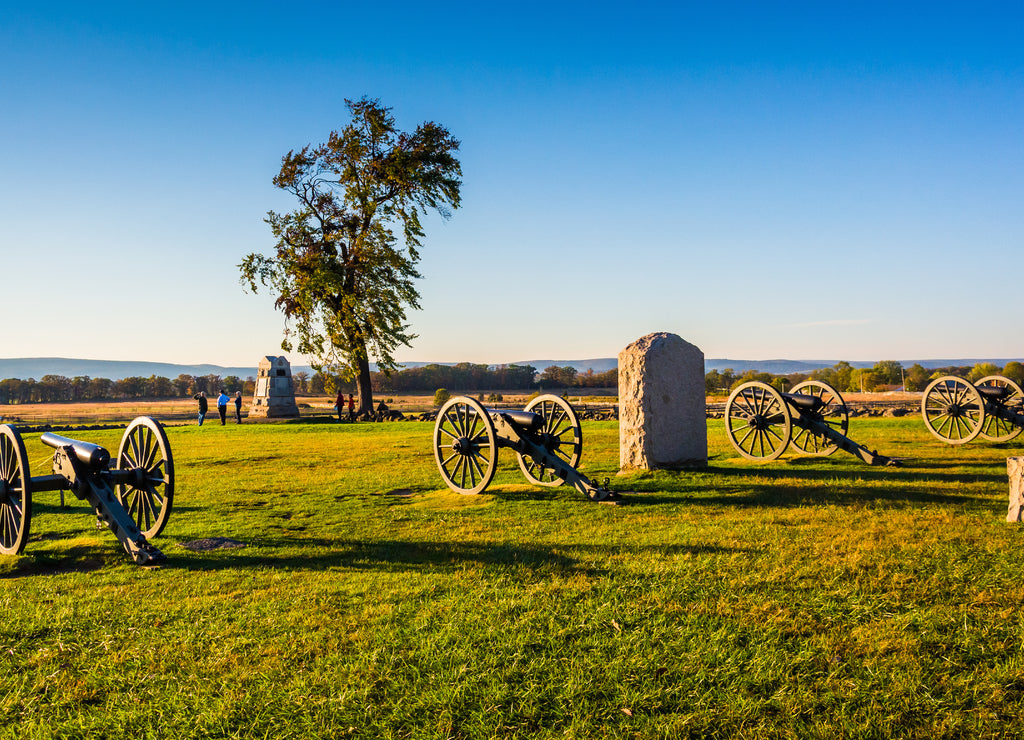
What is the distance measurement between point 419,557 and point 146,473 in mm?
3027

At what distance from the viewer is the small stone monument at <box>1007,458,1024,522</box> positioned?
6672 millimetres

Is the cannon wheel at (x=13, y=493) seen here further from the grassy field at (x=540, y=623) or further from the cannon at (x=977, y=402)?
the cannon at (x=977, y=402)

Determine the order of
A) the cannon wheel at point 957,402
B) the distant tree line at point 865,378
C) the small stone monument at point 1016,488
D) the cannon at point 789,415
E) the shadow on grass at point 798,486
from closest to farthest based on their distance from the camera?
the small stone monument at point 1016,488, the shadow on grass at point 798,486, the cannon at point 789,415, the cannon wheel at point 957,402, the distant tree line at point 865,378

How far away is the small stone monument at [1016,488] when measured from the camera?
263 inches

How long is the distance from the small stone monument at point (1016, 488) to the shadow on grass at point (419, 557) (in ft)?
10.5

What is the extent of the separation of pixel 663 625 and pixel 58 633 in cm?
408

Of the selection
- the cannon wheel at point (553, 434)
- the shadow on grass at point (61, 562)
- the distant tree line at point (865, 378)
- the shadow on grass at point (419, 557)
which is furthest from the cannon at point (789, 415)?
the distant tree line at point (865, 378)

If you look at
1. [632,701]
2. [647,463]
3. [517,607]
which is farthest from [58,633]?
[647,463]

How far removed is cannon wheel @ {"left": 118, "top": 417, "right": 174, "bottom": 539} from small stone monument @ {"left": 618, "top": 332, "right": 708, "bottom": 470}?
22.3ft

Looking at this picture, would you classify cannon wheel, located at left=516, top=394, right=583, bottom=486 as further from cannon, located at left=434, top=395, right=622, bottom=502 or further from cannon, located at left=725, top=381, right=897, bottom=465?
cannon, located at left=725, top=381, right=897, bottom=465

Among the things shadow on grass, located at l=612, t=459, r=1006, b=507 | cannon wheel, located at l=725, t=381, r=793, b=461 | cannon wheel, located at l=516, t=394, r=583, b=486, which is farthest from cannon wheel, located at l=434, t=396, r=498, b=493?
cannon wheel, located at l=725, t=381, r=793, b=461

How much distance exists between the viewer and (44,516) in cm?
933

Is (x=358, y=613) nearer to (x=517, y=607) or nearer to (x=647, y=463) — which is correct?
(x=517, y=607)

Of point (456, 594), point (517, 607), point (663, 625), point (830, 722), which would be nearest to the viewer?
point (830, 722)
